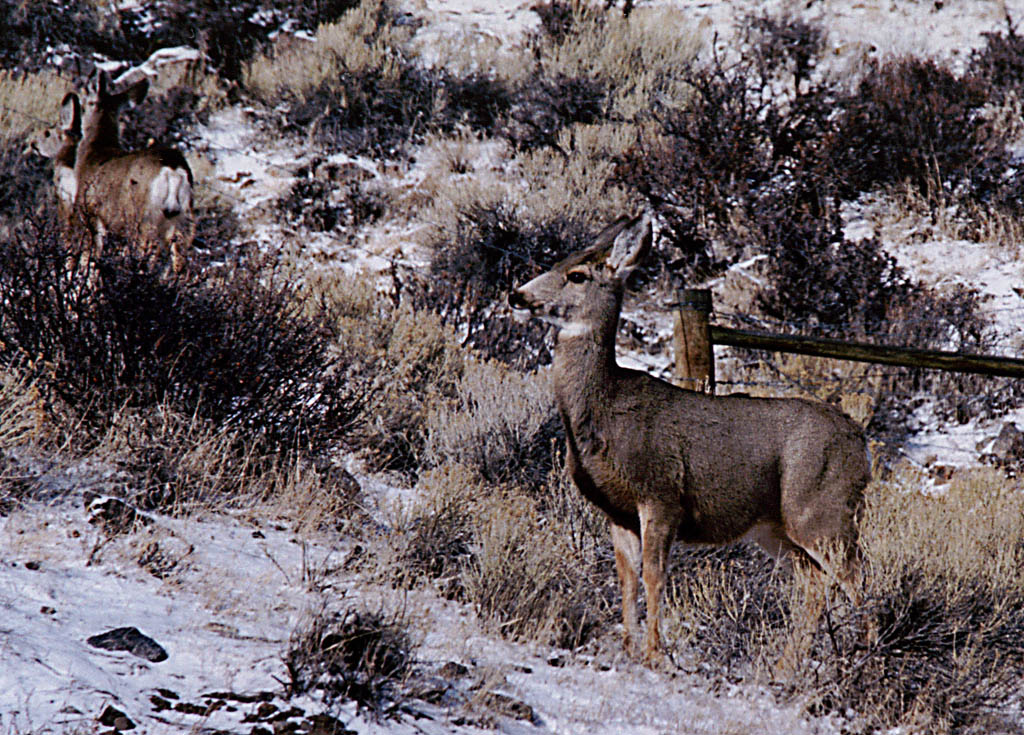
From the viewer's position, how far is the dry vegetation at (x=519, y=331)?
16.1 feet

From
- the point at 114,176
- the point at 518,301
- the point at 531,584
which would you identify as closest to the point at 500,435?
the point at 531,584

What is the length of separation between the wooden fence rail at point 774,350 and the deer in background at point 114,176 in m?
4.90

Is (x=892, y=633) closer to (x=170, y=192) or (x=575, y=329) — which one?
(x=575, y=329)

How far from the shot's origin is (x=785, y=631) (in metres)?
4.83

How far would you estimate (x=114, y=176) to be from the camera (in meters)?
10.3

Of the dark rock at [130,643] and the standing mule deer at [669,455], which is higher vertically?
the standing mule deer at [669,455]

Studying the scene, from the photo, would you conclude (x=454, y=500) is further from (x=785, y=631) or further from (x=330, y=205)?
(x=330, y=205)

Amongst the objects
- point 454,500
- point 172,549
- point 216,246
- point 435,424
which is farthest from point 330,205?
point 172,549

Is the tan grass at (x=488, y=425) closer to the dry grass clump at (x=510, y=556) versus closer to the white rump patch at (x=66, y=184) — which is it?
the dry grass clump at (x=510, y=556)

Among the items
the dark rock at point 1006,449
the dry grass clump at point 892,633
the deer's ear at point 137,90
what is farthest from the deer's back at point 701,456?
the deer's ear at point 137,90

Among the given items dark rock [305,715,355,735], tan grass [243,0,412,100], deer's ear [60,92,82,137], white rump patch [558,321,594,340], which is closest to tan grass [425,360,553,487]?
white rump patch [558,321,594,340]

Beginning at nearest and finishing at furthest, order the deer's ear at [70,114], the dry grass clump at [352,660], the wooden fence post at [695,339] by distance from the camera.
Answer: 1. the dry grass clump at [352,660]
2. the wooden fence post at [695,339]
3. the deer's ear at [70,114]

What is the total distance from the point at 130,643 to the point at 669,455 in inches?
101

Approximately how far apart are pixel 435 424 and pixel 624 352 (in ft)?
10.7
